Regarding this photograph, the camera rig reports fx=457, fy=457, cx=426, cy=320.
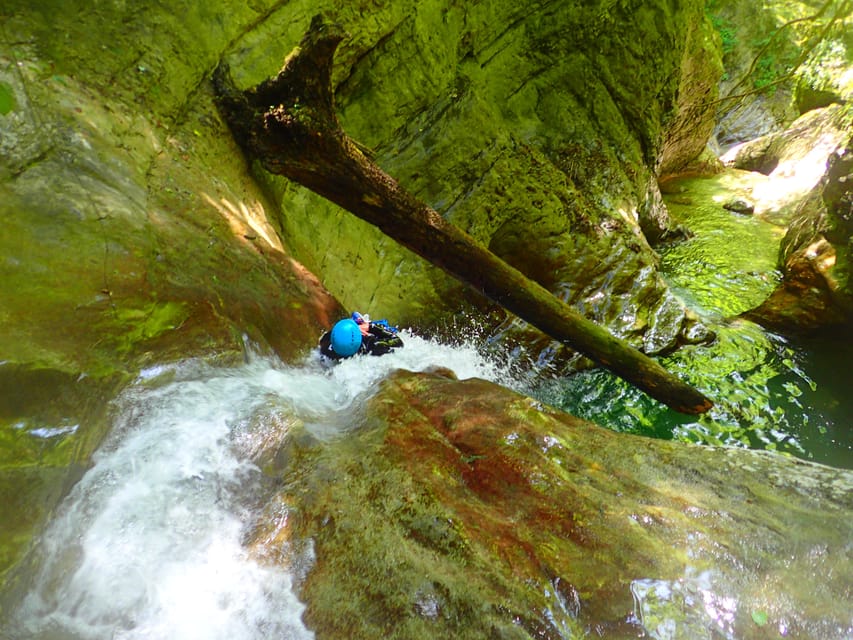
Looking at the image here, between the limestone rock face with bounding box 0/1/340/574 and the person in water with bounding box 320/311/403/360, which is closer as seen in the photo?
the limestone rock face with bounding box 0/1/340/574

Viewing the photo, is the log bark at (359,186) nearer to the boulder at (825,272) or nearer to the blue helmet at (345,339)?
the blue helmet at (345,339)

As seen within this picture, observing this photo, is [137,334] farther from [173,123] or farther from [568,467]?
[568,467]

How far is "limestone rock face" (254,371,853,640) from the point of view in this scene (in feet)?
6.08

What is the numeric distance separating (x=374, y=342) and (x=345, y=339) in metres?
0.47

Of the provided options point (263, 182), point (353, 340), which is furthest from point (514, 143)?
point (353, 340)

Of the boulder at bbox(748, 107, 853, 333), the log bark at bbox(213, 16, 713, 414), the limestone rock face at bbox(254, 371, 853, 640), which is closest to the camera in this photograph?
the limestone rock face at bbox(254, 371, 853, 640)

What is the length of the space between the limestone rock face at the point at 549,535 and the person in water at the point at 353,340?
1621mm

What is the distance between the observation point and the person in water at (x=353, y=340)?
4.50m

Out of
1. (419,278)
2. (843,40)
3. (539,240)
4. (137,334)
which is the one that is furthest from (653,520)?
(843,40)

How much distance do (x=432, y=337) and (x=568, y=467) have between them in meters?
3.82

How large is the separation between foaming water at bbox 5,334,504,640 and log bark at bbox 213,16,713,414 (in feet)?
6.22

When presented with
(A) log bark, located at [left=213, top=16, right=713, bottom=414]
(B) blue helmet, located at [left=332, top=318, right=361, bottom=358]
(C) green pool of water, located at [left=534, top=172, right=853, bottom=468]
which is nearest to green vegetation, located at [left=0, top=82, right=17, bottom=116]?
(A) log bark, located at [left=213, top=16, right=713, bottom=414]

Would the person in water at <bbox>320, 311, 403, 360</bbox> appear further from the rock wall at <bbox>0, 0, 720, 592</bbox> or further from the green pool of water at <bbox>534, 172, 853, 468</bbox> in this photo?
the green pool of water at <bbox>534, 172, 853, 468</bbox>

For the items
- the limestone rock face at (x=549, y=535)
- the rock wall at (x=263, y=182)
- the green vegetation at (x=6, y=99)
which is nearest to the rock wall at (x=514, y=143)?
the rock wall at (x=263, y=182)
